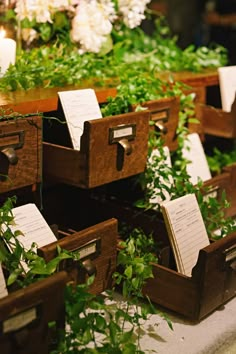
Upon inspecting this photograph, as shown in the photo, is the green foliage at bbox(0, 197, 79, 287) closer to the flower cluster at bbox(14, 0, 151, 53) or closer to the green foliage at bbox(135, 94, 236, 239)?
the green foliage at bbox(135, 94, 236, 239)

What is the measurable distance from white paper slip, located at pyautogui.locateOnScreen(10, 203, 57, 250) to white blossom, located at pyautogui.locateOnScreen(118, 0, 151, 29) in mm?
1036

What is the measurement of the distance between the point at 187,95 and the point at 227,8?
4.23 m

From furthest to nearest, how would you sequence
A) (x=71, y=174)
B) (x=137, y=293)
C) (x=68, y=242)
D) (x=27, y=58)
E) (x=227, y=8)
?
(x=227, y=8) < (x=27, y=58) < (x=71, y=174) < (x=137, y=293) < (x=68, y=242)

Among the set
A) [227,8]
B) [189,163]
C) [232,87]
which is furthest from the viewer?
[227,8]

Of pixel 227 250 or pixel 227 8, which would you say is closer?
pixel 227 250

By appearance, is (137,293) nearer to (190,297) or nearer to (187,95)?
(190,297)

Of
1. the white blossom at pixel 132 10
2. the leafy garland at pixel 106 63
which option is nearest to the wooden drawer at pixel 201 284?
the leafy garland at pixel 106 63

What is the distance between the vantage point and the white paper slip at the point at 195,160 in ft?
8.60

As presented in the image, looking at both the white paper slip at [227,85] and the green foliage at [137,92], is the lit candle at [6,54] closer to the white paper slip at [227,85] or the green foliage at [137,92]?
the green foliage at [137,92]

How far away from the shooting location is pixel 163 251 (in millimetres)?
1992

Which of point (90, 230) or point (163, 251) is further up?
point (90, 230)

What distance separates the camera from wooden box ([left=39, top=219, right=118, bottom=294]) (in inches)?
66.4

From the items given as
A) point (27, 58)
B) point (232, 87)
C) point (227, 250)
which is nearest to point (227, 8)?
point (232, 87)

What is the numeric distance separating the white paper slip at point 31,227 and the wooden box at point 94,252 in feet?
0.36
